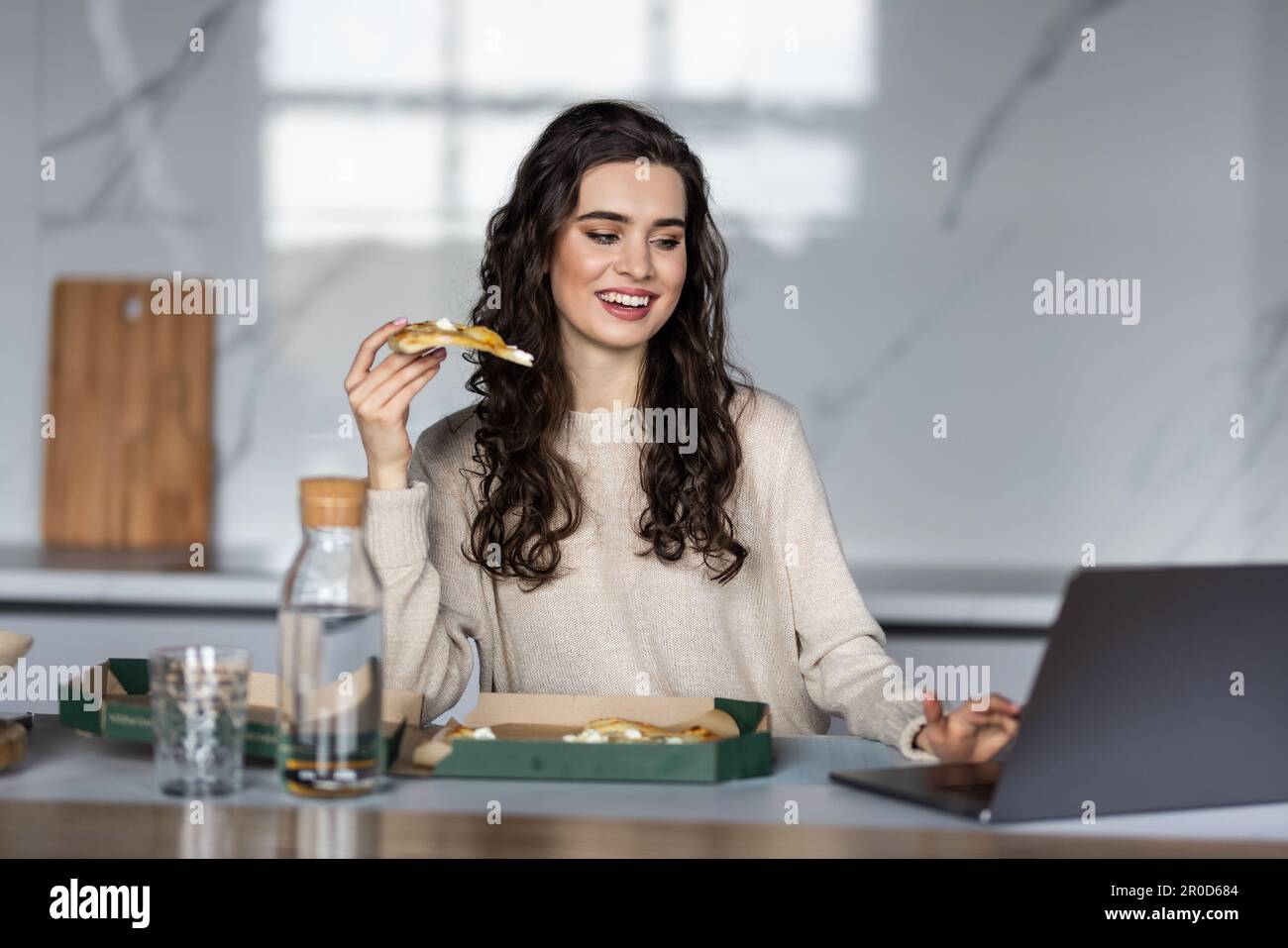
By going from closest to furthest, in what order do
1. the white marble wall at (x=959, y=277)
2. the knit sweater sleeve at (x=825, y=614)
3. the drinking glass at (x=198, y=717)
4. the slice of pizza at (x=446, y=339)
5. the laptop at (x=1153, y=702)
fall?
the laptop at (x=1153, y=702) < the drinking glass at (x=198, y=717) < the slice of pizza at (x=446, y=339) < the knit sweater sleeve at (x=825, y=614) < the white marble wall at (x=959, y=277)

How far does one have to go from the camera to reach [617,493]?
5.98 ft

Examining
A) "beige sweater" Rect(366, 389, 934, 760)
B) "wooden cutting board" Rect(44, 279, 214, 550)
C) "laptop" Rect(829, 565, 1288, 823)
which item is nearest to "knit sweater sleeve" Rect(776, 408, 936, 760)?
"beige sweater" Rect(366, 389, 934, 760)

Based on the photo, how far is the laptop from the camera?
2.95 ft

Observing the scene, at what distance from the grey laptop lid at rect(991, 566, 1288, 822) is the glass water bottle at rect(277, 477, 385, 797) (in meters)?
0.44

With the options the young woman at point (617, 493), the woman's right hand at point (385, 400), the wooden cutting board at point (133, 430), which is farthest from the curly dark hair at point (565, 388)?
the wooden cutting board at point (133, 430)

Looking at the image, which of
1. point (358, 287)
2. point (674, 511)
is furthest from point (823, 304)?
point (674, 511)

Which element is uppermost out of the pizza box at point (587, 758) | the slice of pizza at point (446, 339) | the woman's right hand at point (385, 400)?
the slice of pizza at point (446, 339)

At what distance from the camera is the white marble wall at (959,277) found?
2.72m

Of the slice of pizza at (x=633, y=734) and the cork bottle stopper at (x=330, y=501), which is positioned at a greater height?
the cork bottle stopper at (x=330, y=501)

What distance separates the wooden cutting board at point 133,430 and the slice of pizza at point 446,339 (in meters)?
1.45

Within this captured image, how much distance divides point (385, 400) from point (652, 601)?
481mm

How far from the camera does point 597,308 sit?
5.75 feet

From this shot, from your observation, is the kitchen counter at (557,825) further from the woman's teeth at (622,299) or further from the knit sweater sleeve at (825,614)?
the woman's teeth at (622,299)

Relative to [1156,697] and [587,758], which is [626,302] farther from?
[1156,697]
